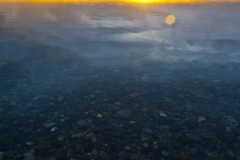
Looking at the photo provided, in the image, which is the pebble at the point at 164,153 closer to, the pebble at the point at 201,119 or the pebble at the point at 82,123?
the pebble at the point at 201,119

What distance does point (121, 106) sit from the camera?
477 cm

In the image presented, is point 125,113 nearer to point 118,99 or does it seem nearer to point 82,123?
point 118,99

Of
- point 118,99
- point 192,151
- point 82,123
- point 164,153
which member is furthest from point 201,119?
point 82,123

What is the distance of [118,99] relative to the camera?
199 inches

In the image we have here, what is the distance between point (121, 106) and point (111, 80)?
4.58 ft

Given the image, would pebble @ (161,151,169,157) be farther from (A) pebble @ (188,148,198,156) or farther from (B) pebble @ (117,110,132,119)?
(B) pebble @ (117,110,132,119)

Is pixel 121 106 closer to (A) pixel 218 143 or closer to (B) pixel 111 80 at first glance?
(B) pixel 111 80

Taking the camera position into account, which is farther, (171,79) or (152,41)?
(152,41)

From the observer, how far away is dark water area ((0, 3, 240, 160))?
358 cm

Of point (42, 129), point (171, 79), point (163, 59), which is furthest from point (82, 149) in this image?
point (163, 59)

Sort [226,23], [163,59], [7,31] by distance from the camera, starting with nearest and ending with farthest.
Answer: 1. [163,59]
2. [7,31]
3. [226,23]

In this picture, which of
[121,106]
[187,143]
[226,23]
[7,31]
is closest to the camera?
[187,143]

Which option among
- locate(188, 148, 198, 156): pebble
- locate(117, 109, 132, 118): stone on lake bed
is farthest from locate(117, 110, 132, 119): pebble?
locate(188, 148, 198, 156): pebble

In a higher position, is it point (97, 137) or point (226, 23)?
point (226, 23)
